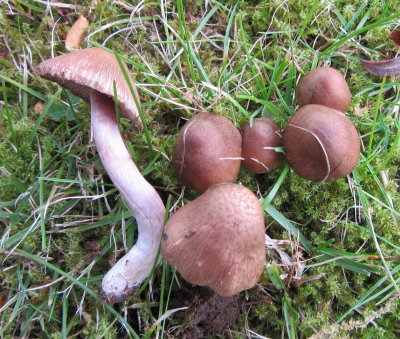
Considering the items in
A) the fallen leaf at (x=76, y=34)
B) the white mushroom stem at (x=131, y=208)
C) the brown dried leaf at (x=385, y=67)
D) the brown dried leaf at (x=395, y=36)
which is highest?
the brown dried leaf at (x=395, y=36)

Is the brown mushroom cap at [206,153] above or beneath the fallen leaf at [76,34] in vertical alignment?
beneath

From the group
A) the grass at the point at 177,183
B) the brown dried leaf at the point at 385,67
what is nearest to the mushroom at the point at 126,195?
the grass at the point at 177,183

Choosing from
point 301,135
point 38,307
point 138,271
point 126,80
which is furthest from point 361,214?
point 38,307

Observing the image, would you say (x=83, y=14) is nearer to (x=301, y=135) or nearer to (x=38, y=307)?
(x=301, y=135)

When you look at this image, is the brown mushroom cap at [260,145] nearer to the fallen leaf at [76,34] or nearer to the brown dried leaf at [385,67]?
the brown dried leaf at [385,67]

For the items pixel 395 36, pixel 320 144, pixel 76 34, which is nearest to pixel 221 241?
pixel 320 144

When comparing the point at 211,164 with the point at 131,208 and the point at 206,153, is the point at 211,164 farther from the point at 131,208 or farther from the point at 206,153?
the point at 131,208
